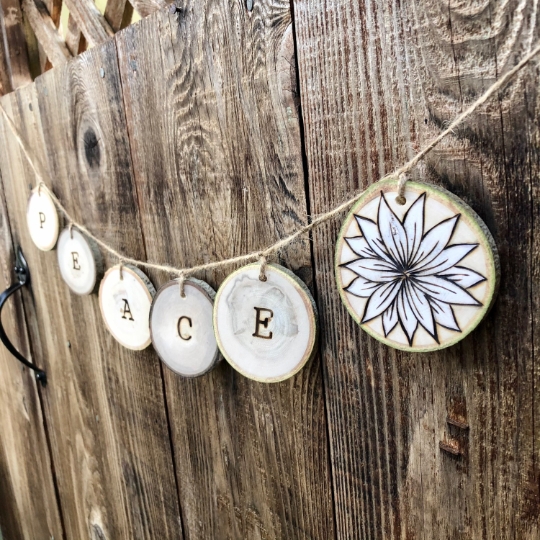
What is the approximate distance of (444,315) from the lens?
371 mm

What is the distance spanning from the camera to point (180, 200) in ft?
2.00

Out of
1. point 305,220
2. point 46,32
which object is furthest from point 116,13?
point 305,220

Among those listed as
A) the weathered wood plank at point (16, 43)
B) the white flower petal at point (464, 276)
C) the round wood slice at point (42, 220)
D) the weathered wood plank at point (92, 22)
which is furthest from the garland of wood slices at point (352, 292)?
the weathered wood plank at point (16, 43)

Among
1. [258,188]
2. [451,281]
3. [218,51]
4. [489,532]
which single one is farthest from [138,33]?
[489,532]

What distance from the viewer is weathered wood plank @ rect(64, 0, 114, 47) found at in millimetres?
698

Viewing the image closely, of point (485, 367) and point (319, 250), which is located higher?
point (319, 250)

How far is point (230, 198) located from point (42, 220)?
0.49m

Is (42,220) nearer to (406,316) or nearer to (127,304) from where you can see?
(127,304)

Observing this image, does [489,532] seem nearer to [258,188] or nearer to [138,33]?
[258,188]

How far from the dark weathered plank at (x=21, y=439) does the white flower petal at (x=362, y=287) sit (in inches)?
34.4

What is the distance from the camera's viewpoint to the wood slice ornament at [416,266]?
1.16 feet

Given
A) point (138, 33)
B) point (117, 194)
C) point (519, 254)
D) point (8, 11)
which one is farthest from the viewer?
point (8, 11)

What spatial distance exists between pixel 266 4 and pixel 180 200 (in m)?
0.25

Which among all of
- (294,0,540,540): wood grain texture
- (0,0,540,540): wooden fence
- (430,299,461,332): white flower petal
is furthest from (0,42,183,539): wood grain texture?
(430,299,461,332): white flower petal
